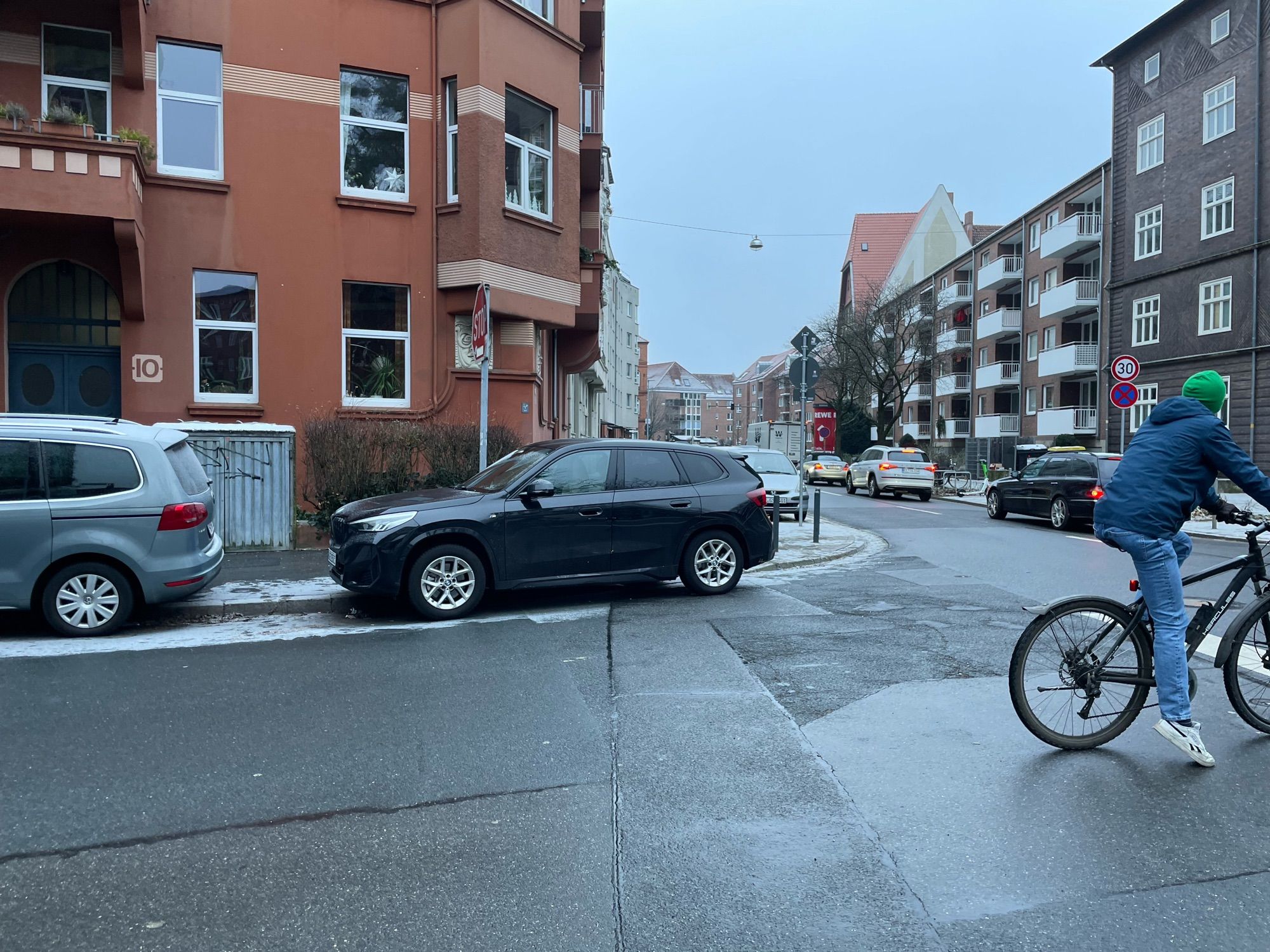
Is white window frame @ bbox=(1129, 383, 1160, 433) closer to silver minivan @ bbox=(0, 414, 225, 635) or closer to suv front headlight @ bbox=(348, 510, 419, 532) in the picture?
suv front headlight @ bbox=(348, 510, 419, 532)

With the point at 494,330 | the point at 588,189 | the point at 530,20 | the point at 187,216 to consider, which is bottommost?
the point at 494,330

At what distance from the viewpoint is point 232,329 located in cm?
1488

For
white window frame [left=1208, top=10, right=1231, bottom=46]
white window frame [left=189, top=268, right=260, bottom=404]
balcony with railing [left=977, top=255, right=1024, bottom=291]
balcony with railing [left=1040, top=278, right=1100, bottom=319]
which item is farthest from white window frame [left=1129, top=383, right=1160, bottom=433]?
white window frame [left=189, top=268, right=260, bottom=404]

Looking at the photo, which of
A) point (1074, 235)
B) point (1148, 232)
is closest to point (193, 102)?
point (1148, 232)

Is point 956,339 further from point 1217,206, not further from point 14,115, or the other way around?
point 14,115

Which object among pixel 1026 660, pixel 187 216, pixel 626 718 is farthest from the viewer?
pixel 187 216

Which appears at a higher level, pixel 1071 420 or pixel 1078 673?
pixel 1071 420

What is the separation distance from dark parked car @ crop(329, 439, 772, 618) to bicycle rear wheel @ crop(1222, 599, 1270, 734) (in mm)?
5200

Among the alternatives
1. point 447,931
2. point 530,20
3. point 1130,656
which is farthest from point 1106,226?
point 447,931

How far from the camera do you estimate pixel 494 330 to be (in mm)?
15961

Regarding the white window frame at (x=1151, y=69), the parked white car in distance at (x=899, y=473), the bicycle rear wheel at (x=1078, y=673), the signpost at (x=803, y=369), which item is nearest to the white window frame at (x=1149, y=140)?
the white window frame at (x=1151, y=69)

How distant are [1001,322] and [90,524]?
5058cm

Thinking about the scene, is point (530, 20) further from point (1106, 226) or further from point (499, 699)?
point (1106, 226)

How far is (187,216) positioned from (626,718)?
12.6 meters
